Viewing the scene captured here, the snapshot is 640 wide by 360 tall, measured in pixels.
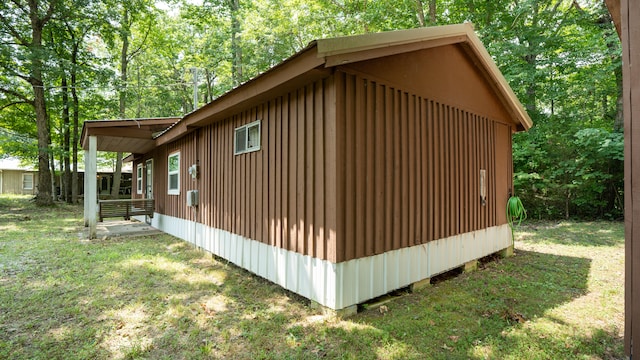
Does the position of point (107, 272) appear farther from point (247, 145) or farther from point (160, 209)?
point (160, 209)

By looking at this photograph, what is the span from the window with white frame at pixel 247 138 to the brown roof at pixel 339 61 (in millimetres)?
322

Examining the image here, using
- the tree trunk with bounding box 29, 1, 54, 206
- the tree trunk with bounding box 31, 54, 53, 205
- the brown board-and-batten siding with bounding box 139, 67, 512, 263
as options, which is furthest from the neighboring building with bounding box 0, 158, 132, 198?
the brown board-and-batten siding with bounding box 139, 67, 512, 263

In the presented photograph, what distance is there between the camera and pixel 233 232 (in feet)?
16.8

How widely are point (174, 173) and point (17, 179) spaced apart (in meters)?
29.2

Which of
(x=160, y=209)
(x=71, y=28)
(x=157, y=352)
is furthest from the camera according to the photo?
(x=71, y=28)

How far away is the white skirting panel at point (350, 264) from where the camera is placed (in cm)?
327

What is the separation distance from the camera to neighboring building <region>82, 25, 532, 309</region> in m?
3.27

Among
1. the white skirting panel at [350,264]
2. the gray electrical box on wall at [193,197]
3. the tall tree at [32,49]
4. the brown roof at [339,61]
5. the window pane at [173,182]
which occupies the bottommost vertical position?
the white skirting panel at [350,264]

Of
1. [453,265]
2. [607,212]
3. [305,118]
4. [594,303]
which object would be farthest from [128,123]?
[607,212]

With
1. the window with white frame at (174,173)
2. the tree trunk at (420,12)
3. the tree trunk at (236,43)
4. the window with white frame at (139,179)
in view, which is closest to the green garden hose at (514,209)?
the window with white frame at (174,173)

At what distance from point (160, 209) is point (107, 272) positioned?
→ 4.34 meters

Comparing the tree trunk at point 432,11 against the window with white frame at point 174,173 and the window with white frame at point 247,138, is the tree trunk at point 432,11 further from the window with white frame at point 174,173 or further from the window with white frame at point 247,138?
the window with white frame at point 174,173

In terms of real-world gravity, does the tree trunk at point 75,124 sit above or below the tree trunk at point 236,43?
below

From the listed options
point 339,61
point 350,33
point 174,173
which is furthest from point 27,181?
point 339,61
